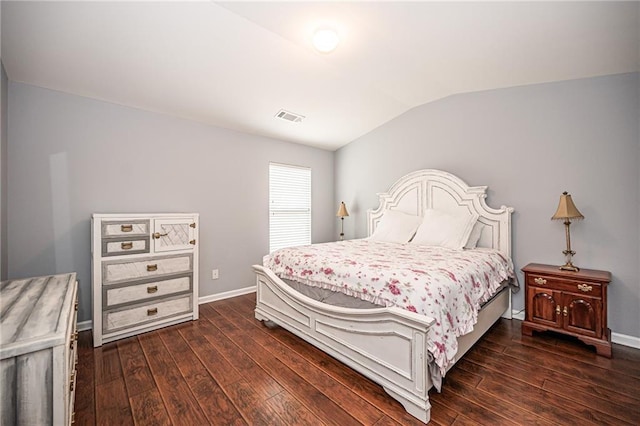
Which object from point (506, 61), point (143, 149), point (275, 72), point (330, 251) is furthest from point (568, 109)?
point (143, 149)

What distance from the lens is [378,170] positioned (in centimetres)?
430

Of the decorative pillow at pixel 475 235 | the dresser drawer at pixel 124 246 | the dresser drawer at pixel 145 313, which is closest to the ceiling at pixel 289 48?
the dresser drawer at pixel 124 246

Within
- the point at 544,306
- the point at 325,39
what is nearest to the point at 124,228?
the point at 325,39

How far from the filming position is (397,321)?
1.62 metres

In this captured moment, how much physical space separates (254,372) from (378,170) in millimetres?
3307

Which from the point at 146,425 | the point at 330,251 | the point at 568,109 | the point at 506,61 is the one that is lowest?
the point at 146,425

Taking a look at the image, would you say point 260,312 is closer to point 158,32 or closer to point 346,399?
point 346,399

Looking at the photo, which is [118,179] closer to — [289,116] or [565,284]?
[289,116]

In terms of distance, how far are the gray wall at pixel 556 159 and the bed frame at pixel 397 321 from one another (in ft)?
0.55

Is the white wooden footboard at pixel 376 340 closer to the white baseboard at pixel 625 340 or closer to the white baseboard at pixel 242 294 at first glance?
the white baseboard at pixel 242 294

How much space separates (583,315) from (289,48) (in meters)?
3.38

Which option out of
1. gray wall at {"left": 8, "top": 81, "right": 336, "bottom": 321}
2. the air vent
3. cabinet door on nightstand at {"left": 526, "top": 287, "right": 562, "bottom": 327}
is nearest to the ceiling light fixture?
the air vent

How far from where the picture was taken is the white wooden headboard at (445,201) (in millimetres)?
3014

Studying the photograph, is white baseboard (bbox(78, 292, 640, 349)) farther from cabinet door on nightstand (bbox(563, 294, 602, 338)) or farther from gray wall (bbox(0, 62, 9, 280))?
gray wall (bbox(0, 62, 9, 280))
